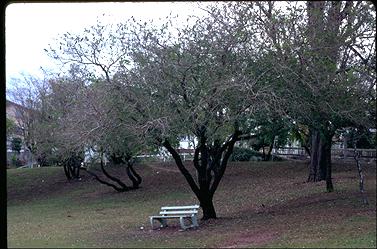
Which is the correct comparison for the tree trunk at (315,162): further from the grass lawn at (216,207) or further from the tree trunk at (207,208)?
the tree trunk at (207,208)

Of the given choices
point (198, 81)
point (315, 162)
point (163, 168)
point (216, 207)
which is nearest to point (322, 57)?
point (198, 81)

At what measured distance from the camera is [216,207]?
15812mm

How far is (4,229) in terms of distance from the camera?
13.1 feet

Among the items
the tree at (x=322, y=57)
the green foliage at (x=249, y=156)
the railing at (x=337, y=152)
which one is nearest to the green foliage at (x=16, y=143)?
the tree at (x=322, y=57)

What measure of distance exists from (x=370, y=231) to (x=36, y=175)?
18.6m

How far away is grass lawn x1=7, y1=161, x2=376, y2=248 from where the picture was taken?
8.97 meters

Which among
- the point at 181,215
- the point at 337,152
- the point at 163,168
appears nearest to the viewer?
the point at 181,215

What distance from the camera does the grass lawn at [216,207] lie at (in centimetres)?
897

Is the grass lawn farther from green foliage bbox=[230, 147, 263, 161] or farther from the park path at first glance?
green foliage bbox=[230, 147, 263, 161]

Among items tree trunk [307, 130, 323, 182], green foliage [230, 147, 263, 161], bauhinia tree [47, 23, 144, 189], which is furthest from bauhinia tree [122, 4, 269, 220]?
green foliage [230, 147, 263, 161]

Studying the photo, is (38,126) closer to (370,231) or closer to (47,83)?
(47,83)

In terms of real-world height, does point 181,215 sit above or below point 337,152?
below

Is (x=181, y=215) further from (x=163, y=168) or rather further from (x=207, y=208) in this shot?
(x=163, y=168)

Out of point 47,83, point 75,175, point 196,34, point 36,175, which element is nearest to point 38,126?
point 47,83
